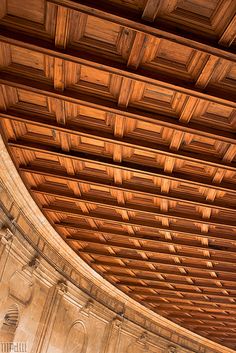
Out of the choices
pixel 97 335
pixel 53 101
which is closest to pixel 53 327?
pixel 97 335

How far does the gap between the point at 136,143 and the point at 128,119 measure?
0.70 metres

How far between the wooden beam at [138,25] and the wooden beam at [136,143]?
3156mm

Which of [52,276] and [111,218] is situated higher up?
[111,218]

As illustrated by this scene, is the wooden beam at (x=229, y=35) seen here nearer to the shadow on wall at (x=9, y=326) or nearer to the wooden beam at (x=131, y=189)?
the wooden beam at (x=131, y=189)

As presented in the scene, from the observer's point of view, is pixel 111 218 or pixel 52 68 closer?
pixel 52 68

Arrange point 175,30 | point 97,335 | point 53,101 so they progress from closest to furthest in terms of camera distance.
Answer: point 175,30, point 53,101, point 97,335

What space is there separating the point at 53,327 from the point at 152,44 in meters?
12.2

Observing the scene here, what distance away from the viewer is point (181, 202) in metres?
12.1

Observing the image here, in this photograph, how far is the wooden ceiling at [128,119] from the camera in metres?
6.86

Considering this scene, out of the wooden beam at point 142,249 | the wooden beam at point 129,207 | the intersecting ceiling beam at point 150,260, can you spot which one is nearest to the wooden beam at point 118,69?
the wooden beam at point 129,207

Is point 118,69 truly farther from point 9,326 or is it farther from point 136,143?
point 9,326

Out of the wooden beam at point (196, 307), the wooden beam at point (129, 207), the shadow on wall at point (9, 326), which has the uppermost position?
the wooden beam at point (196, 307)

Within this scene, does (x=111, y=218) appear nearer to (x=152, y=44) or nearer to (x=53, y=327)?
(x=53, y=327)

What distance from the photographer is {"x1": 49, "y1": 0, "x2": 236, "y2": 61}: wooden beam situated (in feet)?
21.5
